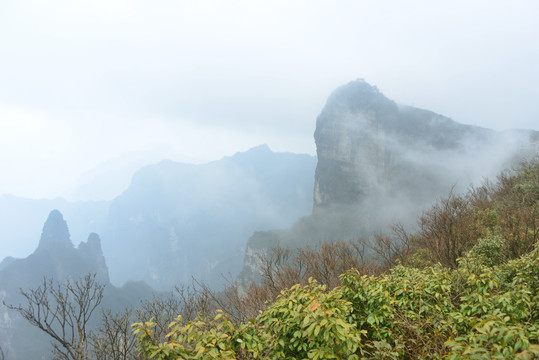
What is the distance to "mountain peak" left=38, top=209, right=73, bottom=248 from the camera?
445ft

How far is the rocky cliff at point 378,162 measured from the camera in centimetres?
10681

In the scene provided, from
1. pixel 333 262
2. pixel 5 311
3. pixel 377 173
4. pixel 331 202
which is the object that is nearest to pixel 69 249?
pixel 5 311

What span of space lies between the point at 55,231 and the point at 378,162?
498 feet

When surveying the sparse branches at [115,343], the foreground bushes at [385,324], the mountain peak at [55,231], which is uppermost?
the foreground bushes at [385,324]

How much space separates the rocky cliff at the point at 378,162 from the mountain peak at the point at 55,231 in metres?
90.1

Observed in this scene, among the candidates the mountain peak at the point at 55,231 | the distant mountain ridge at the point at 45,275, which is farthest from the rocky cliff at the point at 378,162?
the mountain peak at the point at 55,231

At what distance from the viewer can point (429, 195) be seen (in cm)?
10756

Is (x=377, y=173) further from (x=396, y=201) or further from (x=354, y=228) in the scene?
(x=354, y=228)

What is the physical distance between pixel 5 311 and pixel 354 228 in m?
120

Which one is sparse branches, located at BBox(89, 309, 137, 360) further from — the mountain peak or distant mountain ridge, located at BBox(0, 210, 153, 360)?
the mountain peak

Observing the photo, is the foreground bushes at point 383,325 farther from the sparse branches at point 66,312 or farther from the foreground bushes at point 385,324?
the sparse branches at point 66,312

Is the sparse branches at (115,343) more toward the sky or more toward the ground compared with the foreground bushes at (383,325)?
more toward the ground

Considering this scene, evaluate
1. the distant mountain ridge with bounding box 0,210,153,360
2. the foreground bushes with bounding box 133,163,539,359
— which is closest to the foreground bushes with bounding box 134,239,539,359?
the foreground bushes with bounding box 133,163,539,359

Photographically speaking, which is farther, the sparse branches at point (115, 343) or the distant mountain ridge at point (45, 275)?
the distant mountain ridge at point (45, 275)
